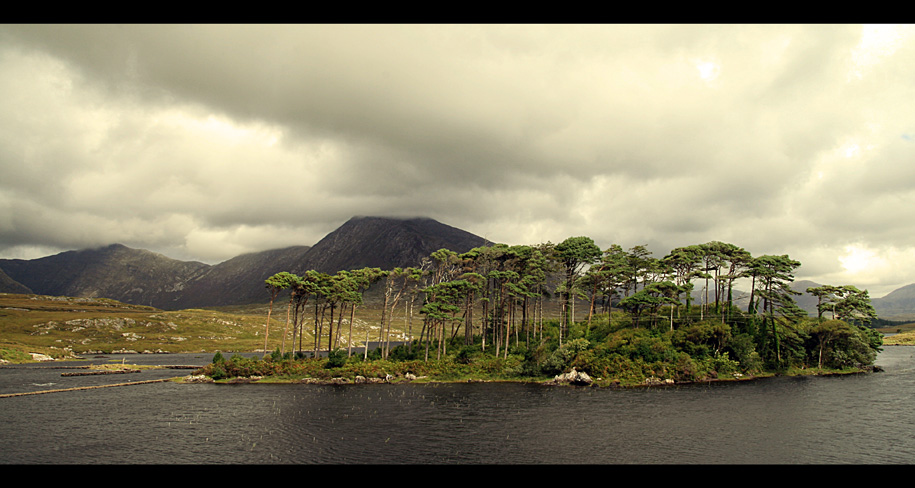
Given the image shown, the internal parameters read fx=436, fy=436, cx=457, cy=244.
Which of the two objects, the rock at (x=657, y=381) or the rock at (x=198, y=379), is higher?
the rock at (x=657, y=381)

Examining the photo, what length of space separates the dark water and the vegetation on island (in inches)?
406

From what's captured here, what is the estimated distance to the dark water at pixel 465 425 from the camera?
133ft

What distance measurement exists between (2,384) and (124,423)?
2066 inches

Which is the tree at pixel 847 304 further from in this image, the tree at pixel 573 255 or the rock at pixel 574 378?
the rock at pixel 574 378

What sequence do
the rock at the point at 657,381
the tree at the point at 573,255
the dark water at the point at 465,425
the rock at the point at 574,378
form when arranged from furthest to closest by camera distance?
the tree at the point at 573,255 < the rock at the point at 574,378 < the rock at the point at 657,381 < the dark water at the point at 465,425

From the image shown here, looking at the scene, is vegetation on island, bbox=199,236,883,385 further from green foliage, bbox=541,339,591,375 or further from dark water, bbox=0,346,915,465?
dark water, bbox=0,346,915,465

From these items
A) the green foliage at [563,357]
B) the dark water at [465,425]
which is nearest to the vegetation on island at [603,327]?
the green foliage at [563,357]

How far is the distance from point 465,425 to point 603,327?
6006cm

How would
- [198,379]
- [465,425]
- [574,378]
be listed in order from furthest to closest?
1. [198,379]
2. [574,378]
3. [465,425]

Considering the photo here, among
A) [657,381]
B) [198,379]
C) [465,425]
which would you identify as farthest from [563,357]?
[198,379]

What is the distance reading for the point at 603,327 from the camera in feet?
334

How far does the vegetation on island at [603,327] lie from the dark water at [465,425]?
10.3 meters

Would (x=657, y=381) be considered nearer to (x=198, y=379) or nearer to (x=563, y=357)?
(x=563, y=357)
